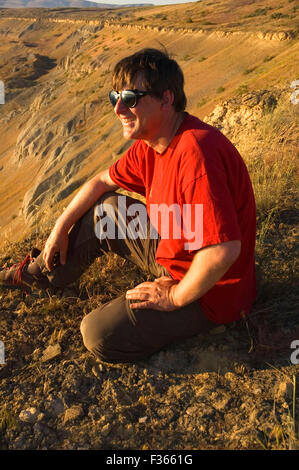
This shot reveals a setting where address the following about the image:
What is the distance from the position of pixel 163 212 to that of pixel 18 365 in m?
1.22

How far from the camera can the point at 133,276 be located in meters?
2.87

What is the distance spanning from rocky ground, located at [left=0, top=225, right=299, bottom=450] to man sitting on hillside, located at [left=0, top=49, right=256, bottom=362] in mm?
139

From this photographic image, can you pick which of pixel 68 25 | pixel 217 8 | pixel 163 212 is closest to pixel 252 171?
pixel 163 212

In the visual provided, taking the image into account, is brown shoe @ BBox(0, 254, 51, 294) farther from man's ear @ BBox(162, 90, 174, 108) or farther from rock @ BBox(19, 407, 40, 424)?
man's ear @ BBox(162, 90, 174, 108)

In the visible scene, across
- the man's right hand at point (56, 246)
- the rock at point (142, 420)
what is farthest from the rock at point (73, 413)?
the man's right hand at point (56, 246)

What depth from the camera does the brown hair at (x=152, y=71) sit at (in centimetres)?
204

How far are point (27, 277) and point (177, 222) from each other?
1.29m

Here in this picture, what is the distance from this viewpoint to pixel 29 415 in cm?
197

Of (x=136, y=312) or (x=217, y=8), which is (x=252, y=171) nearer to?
(x=136, y=312)

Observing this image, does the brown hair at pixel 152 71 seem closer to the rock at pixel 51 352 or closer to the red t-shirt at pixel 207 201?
the red t-shirt at pixel 207 201

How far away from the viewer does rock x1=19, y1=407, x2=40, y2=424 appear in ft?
6.39

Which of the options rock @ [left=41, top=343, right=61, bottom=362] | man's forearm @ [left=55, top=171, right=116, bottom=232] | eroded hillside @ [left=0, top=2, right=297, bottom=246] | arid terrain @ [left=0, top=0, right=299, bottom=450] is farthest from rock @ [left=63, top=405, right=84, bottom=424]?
eroded hillside @ [left=0, top=2, right=297, bottom=246]

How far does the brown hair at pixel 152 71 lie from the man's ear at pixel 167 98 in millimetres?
16

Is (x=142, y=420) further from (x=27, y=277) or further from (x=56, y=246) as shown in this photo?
(x=27, y=277)
